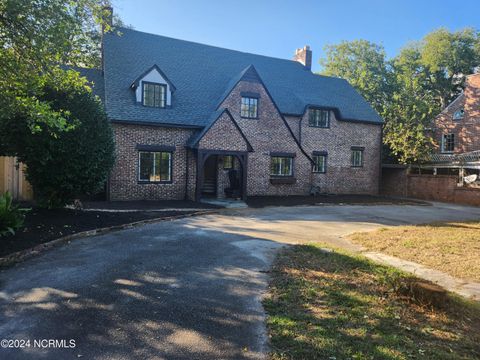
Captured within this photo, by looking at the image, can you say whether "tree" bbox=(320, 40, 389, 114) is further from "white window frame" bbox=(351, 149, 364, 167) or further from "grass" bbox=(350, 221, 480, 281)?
"grass" bbox=(350, 221, 480, 281)

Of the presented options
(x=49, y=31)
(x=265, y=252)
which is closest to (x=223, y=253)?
(x=265, y=252)

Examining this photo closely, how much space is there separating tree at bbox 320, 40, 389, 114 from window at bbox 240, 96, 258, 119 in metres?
23.3

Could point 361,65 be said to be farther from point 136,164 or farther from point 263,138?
point 136,164

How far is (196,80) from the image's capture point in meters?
21.3

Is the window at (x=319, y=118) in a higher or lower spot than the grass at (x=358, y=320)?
higher

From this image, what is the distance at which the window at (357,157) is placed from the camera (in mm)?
25812

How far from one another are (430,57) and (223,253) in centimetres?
4810

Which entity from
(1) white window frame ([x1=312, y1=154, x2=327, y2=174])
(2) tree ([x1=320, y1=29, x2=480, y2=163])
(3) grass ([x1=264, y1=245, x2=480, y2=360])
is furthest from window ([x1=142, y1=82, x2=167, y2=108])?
(2) tree ([x1=320, y1=29, x2=480, y2=163])

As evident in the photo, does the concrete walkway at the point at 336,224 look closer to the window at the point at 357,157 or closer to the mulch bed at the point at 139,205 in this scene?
the mulch bed at the point at 139,205

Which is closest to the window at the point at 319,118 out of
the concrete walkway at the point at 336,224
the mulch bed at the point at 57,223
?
the concrete walkway at the point at 336,224

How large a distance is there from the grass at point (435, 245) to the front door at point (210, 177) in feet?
35.5

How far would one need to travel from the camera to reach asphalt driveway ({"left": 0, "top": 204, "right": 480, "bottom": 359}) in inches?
157

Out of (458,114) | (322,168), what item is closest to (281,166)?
(322,168)

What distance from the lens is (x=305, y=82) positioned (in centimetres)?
2670
